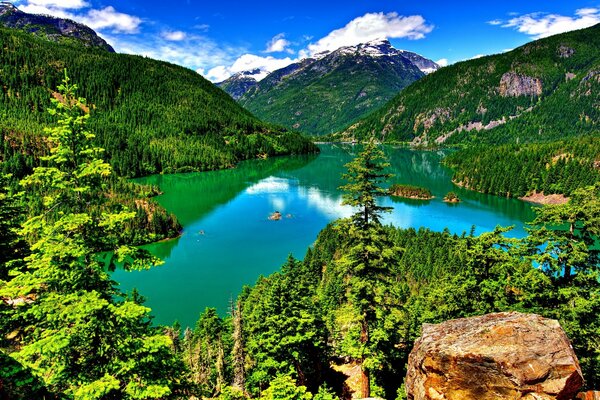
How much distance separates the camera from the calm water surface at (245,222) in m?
59.4

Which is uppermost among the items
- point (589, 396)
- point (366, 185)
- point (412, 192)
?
point (366, 185)

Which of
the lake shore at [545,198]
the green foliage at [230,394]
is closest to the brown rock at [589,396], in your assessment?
the green foliage at [230,394]

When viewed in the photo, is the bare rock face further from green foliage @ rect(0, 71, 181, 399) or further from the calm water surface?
the calm water surface

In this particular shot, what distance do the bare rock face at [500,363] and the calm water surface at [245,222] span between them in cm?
3891

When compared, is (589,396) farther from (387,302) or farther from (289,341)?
(289,341)

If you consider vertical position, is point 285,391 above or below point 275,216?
above

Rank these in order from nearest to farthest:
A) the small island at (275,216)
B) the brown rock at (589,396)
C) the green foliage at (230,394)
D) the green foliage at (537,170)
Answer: the brown rock at (589,396), the green foliage at (230,394), the small island at (275,216), the green foliage at (537,170)

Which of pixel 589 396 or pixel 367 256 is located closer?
pixel 589 396

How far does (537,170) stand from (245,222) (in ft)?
370

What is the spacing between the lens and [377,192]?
21078 mm

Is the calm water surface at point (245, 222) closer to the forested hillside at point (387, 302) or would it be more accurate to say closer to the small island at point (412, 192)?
the small island at point (412, 192)

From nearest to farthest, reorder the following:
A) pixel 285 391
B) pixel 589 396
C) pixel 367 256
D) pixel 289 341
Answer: pixel 589 396 < pixel 285 391 < pixel 367 256 < pixel 289 341

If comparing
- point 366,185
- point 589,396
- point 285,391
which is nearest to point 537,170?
point 366,185

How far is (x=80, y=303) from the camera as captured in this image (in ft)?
34.8
